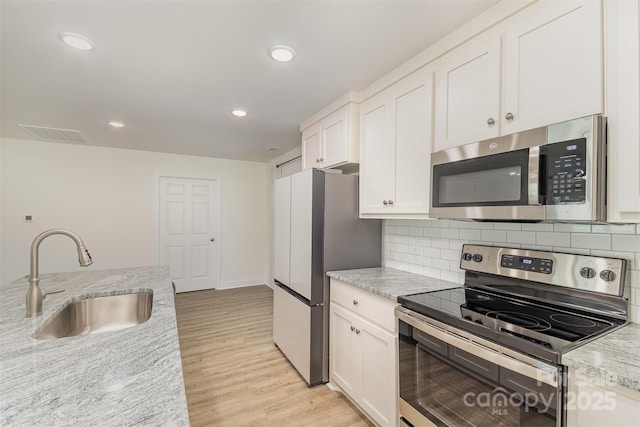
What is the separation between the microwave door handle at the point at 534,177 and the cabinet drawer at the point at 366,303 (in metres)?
0.88

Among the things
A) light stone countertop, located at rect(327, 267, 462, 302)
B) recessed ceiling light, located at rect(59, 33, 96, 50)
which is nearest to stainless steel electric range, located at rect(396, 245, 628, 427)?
light stone countertop, located at rect(327, 267, 462, 302)

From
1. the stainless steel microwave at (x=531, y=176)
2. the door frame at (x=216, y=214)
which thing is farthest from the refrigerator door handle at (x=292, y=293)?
the door frame at (x=216, y=214)

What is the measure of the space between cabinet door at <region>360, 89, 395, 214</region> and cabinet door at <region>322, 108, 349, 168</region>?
159 millimetres

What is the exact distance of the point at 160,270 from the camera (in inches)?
94.1

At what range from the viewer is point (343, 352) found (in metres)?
2.13

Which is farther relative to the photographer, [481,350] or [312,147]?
[312,147]

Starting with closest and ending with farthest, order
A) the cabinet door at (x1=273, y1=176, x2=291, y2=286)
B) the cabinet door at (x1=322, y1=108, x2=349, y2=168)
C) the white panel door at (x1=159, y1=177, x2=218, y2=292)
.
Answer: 1. the cabinet door at (x1=322, y1=108, x2=349, y2=168)
2. the cabinet door at (x1=273, y1=176, x2=291, y2=286)
3. the white panel door at (x1=159, y1=177, x2=218, y2=292)

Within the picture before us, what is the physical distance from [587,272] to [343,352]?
1.52m

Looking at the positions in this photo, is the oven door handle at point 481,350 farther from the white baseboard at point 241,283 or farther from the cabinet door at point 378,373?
the white baseboard at point 241,283

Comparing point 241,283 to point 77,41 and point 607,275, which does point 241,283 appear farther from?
point 607,275

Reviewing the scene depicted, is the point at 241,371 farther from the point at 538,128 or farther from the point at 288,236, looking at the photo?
the point at 538,128

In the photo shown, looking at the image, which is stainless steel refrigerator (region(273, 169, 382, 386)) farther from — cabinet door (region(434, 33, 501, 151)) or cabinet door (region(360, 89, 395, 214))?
cabinet door (region(434, 33, 501, 151))

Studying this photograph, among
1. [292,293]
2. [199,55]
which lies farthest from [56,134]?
[292,293]

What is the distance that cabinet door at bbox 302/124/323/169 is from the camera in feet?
9.17
